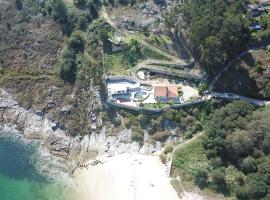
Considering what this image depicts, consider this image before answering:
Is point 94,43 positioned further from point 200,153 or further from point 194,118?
point 200,153

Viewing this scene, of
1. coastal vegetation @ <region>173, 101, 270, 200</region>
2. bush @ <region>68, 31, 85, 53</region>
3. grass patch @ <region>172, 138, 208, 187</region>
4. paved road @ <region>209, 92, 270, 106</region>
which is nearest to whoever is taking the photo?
coastal vegetation @ <region>173, 101, 270, 200</region>

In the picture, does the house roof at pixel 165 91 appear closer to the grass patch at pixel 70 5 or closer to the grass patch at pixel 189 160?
the grass patch at pixel 189 160

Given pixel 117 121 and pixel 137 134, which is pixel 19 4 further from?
pixel 137 134

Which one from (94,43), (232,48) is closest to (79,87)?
(94,43)

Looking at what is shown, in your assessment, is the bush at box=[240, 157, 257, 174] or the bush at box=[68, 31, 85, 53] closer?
the bush at box=[240, 157, 257, 174]

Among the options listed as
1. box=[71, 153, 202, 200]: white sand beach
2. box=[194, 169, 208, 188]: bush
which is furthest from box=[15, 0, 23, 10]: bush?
box=[194, 169, 208, 188]: bush

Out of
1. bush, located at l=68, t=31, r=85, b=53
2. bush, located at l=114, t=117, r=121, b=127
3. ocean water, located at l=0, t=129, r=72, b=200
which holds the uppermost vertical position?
bush, located at l=68, t=31, r=85, b=53

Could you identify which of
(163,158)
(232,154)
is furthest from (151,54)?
(232,154)

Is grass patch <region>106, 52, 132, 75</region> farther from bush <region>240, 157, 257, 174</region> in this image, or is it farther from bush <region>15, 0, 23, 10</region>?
bush <region>240, 157, 257, 174</region>
